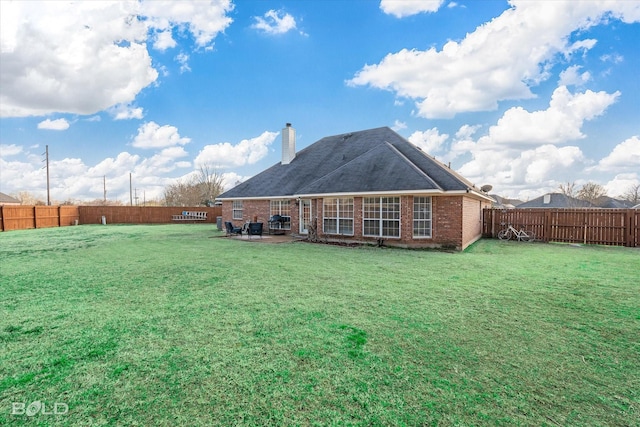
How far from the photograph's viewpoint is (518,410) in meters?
2.48

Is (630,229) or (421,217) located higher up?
(421,217)

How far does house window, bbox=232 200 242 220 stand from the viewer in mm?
20312

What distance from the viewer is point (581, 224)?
1458cm

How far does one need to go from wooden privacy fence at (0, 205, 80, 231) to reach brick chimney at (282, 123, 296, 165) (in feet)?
68.8

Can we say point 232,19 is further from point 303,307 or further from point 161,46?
point 303,307

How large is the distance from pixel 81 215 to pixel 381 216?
31.5 m

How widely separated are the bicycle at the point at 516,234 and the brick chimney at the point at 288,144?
1385cm

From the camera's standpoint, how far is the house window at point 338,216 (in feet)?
46.3

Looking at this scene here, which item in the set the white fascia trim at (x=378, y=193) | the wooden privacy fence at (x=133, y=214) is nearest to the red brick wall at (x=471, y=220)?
the white fascia trim at (x=378, y=193)

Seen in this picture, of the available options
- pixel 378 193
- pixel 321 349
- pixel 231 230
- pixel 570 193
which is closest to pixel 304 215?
pixel 231 230

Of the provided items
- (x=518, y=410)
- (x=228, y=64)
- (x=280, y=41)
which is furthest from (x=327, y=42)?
(x=518, y=410)

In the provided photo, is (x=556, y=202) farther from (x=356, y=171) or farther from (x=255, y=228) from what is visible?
(x=255, y=228)

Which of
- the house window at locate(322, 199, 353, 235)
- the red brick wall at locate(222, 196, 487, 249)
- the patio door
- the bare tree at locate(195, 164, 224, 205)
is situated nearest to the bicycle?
the red brick wall at locate(222, 196, 487, 249)

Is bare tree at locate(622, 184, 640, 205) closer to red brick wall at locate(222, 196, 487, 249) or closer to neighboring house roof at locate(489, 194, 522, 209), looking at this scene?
neighboring house roof at locate(489, 194, 522, 209)
